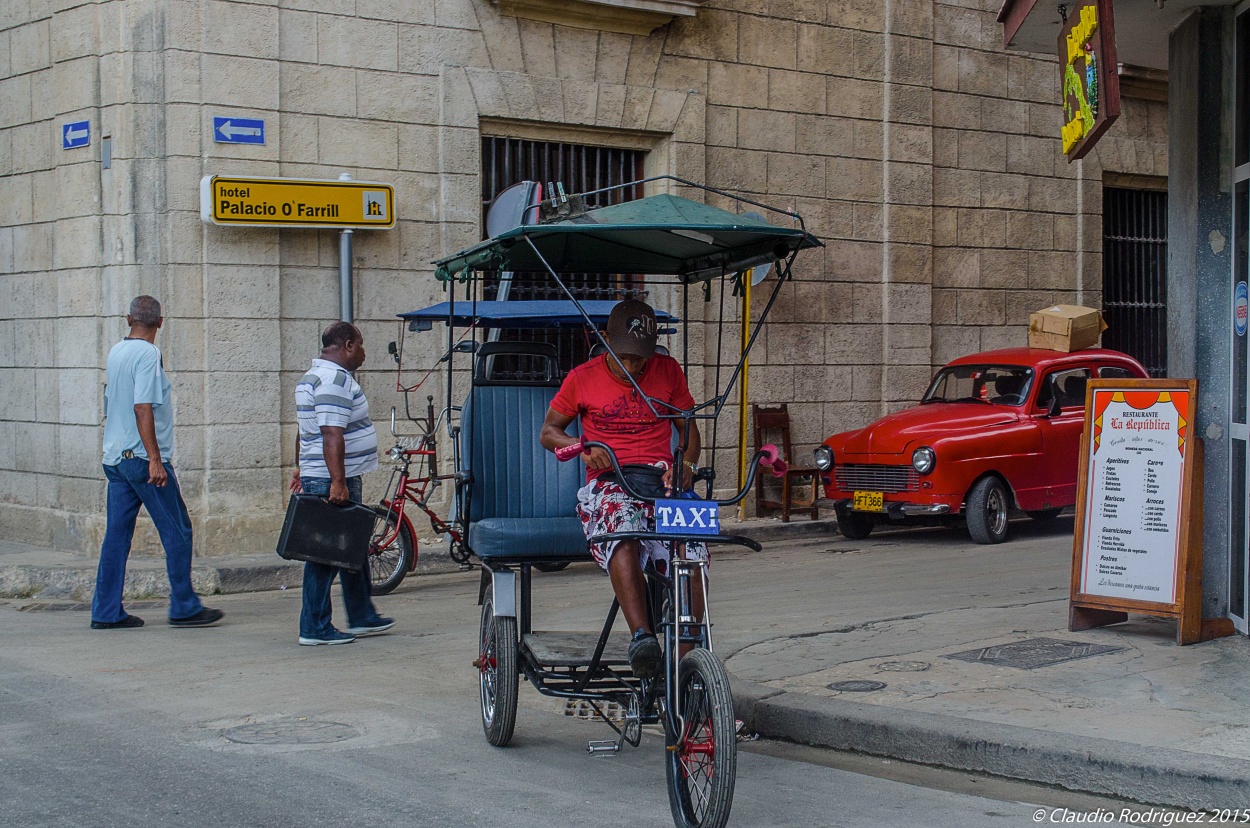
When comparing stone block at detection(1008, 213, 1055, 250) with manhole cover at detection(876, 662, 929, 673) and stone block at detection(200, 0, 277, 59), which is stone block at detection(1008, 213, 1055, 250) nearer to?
stone block at detection(200, 0, 277, 59)

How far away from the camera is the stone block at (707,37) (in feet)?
45.4

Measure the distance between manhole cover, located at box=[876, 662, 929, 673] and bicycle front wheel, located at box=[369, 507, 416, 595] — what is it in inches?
182

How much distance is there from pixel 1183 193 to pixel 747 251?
2880mm

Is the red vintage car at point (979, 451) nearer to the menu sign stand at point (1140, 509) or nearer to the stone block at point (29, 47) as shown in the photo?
the menu sign stand at point (1140, 509)

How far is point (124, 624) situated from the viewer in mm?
8805

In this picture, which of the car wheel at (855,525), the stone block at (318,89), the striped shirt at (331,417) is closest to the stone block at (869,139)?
the car wheel at (855,525)

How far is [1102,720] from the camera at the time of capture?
18.3ft

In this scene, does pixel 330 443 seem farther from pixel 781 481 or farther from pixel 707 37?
pixel 707 37

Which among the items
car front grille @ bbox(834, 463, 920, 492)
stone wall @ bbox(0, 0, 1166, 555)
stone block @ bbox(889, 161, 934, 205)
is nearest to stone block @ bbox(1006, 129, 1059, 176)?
stone wall @ bbox(0, 0, 1166, 555)

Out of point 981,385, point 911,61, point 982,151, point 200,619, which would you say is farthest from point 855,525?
point 200,619

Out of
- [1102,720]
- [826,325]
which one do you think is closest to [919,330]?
[826,325]

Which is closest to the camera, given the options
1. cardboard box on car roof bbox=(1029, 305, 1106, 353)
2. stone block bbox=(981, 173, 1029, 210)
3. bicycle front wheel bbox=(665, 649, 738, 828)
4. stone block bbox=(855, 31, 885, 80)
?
bicycle front wheel bbox=(665, 649, 738, 828)

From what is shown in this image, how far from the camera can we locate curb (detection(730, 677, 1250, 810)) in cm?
482

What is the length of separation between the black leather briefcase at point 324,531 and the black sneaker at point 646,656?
3551mm
